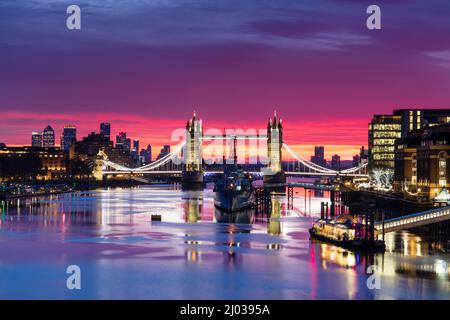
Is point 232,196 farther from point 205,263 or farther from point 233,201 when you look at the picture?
point 205,263

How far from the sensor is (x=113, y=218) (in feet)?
213

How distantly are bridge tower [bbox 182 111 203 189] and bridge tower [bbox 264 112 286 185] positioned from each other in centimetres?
1343

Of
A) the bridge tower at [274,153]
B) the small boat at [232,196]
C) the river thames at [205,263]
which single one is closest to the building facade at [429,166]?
the river thames at [205,263]

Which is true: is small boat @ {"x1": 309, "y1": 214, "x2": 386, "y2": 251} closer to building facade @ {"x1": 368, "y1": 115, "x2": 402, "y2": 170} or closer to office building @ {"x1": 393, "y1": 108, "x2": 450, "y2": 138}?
office building @ {"x1": 393, "y1": 108, "x2": 450, "y2": 138}

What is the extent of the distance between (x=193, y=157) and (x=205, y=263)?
408ft

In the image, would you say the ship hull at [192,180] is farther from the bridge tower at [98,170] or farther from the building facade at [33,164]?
the building facade at [33,164]

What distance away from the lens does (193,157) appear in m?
162

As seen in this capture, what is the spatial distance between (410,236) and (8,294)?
2510 cm

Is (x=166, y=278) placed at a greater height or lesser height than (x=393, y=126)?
lesser

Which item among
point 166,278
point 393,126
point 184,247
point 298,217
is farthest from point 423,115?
point 166,278

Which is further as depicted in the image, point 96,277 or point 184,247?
point 184,247

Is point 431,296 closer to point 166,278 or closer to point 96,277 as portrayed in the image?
point 166,278

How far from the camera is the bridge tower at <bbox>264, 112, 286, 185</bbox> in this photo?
146 m

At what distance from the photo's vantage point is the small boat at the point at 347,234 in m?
40.6
